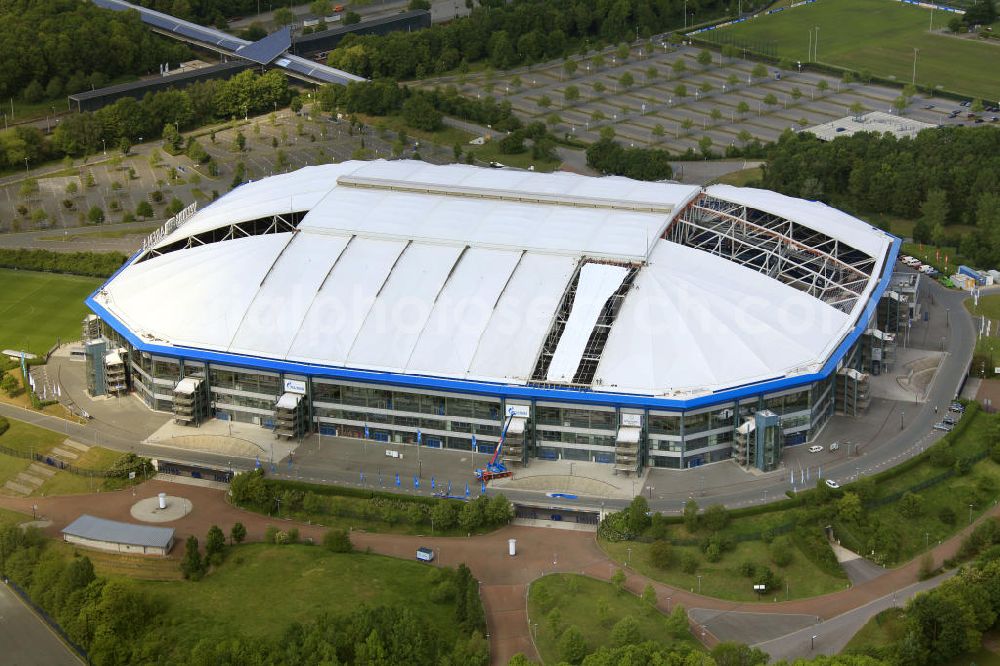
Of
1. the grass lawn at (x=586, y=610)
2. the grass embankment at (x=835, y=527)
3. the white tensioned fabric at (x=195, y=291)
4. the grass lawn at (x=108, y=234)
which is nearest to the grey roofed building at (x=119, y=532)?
the white tensioned fabric at (x=195, y=291)

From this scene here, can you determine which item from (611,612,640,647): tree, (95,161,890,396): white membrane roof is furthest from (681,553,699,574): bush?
(95,161,890,396): white membrane roof

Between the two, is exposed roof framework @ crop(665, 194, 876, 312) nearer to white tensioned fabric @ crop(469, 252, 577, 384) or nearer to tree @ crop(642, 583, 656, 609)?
white tensioned fabric @ crop(469, 252, 577, 384)

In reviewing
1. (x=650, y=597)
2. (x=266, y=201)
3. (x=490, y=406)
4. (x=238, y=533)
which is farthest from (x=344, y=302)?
(x=650, y=597)

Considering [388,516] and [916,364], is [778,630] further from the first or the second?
[916,364]

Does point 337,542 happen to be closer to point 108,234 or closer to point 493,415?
point 493,415

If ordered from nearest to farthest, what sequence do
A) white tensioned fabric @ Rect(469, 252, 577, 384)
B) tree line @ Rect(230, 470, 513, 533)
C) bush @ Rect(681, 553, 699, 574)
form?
bush @ Rect(681, 553, 699, 574), tree line @ Rect(230, 470, 513, 533), white tensioned fabric @ Rect(469, 252, 577, 384)

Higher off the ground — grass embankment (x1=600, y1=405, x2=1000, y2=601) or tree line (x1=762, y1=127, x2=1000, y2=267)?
tree line (x1=762, y1=127, x2=1000, y2=267)

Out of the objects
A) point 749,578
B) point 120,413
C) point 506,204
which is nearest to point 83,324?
point 120,413

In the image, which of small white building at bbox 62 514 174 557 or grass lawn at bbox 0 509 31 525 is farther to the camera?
grass lawn at bbox 0 509 31 525
